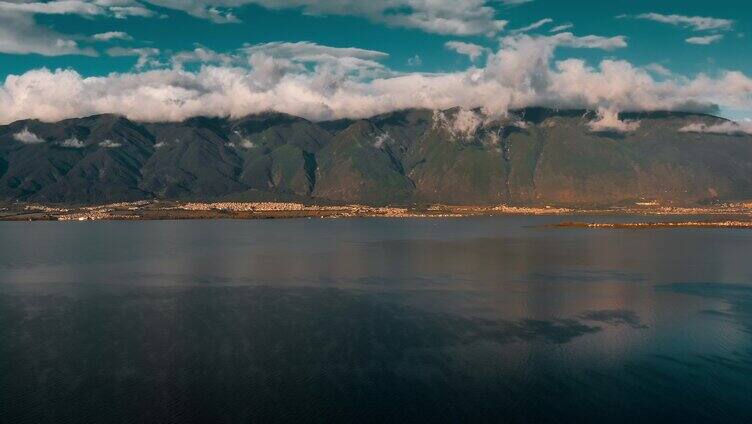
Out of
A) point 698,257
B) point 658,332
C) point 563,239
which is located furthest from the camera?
point 563,239

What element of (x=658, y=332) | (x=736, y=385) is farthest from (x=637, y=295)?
(x=736, y=385)

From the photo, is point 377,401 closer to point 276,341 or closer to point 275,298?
point 276,341

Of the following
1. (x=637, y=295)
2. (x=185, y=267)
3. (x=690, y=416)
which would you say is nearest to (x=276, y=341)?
(x=690, y=416)

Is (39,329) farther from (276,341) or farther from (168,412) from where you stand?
(168,412)

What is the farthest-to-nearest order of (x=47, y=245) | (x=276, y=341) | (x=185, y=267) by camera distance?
(x=47, y=245) → (x=185, y=267) → (x=276, y=341)

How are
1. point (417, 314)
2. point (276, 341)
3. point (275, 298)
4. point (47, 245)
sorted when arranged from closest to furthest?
point (276, 341)
point (417, 314)
point (275, 298)
point (47, 245)

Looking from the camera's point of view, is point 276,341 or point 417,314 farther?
point 417,314
